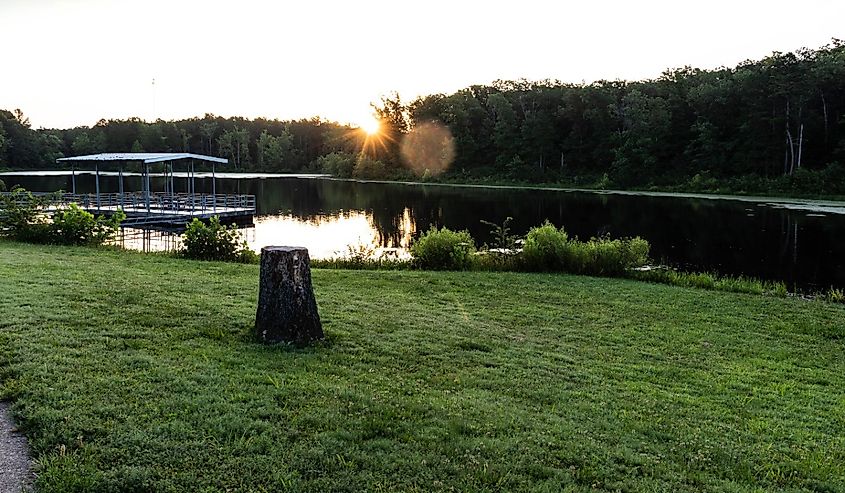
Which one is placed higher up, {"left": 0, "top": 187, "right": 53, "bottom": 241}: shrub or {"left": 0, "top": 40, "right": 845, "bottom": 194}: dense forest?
{"left": 0, "top": 40, "right": 845, "bottom": 194}: dense forest

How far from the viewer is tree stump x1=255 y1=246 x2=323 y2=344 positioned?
20.1 ft

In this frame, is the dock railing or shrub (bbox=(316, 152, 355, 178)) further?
shrub (bbox=(316, 152, 355, 178))

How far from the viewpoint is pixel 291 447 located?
13.1ft

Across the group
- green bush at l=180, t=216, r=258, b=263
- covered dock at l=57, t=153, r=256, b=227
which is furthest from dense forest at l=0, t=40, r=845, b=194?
green bush at l=180, t=216, r=258, b=263

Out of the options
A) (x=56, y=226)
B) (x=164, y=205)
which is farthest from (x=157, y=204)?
(x=56, y=226)

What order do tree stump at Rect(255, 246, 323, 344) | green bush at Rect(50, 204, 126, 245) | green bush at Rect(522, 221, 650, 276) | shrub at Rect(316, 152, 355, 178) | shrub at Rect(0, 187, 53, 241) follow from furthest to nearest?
shrub at Rect(316, 152, 355, 178) < shrub at Rect(0, 187, 53, 241) < green bush at Rect(50, 204, 126, 245) < green bush at Rect(522, 221, 650, 276) < tree stump at Rect(255, 246, 323, 344)

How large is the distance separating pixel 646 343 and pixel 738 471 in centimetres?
375

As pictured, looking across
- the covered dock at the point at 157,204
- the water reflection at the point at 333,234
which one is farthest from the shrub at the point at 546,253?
the covered dock at the point at 157,204

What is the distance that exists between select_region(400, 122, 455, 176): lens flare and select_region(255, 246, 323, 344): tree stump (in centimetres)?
6806

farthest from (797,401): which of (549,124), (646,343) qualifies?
(549,124)

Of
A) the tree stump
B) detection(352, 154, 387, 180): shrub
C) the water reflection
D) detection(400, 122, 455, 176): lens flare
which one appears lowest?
the water reflection

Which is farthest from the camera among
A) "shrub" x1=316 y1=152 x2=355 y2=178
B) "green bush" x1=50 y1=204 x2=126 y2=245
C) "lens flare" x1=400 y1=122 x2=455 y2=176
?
"shrub" x1=316 y1=152 x2=355 y2=178

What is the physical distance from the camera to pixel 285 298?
6.22 metres

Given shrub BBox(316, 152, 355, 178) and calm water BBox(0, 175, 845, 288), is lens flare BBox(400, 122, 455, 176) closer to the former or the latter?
shrub BBox(316, 152, 355, 178)
